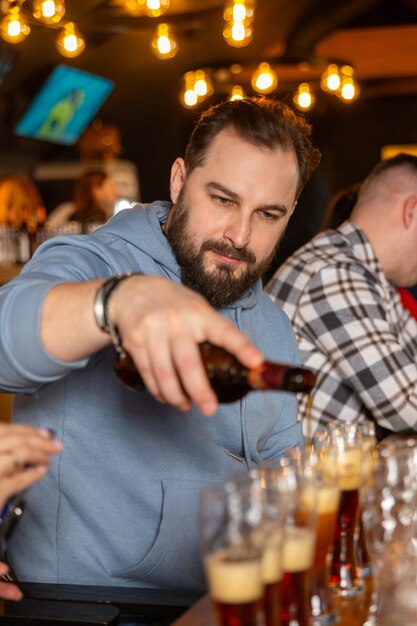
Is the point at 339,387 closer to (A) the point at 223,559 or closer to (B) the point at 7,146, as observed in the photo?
(A) the point at 223,559

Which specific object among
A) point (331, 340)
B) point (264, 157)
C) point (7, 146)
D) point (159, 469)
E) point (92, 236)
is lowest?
point (159, 469)

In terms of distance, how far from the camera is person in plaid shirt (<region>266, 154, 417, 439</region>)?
2713mm

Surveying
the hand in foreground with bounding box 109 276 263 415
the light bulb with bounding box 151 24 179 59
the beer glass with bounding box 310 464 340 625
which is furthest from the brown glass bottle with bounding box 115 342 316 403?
the light bulb with bounding box 151 24 179 59

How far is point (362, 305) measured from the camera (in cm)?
280

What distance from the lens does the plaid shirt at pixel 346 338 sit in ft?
8.87

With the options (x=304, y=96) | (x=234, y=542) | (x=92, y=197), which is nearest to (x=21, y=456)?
(x=234, y=542)

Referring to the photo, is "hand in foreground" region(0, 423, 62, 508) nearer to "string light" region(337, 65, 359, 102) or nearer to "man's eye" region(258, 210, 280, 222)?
"man's eye" region(258, 210, 280, 222)

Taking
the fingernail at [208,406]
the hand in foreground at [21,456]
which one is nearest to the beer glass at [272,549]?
the fingernail at [208,406]

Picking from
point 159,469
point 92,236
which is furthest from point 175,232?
point 159,469

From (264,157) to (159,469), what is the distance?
708mm

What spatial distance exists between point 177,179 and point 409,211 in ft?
3.65

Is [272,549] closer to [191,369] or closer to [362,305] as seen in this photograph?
[191,369]

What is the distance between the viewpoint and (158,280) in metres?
1.27

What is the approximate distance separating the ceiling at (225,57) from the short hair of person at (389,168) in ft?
12.6
